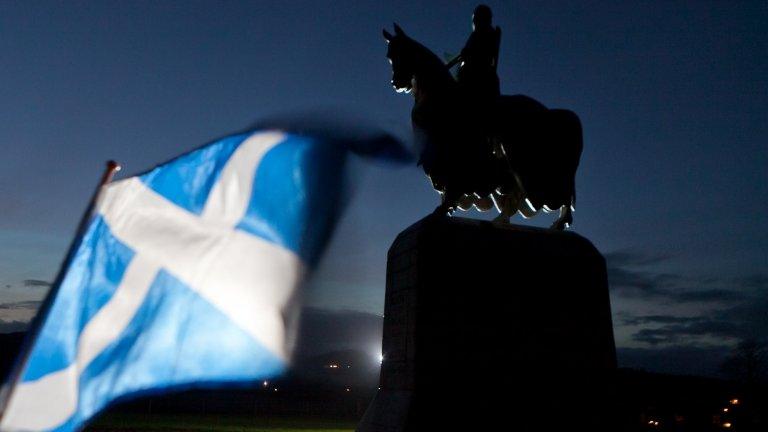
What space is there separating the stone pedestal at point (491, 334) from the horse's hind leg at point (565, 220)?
2.01ft

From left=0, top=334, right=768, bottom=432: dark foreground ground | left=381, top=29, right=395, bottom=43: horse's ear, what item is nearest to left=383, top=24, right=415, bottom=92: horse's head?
left=381, top=29, right=395, bottom=43: horse's ear

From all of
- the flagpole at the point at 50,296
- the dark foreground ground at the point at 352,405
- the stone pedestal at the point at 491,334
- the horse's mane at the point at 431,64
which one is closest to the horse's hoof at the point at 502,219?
the stone pedestal at the point at 491,334

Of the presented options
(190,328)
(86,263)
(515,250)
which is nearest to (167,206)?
(86,263)

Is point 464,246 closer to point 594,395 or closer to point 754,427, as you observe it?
point 594,395

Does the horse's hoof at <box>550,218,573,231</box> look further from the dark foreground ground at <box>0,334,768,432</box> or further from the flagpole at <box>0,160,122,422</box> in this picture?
the dark foreground ground at <box>0,334,768,432</box>

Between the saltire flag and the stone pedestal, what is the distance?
2.00 metres

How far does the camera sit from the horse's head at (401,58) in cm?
733

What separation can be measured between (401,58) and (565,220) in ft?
10.9

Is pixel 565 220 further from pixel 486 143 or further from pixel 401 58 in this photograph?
pixel 401 58

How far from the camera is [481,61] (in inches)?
295

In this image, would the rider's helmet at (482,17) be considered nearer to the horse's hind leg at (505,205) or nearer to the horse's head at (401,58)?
the horse's head at (401,58)

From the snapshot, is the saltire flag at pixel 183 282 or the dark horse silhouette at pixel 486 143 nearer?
the saltire flag at pixel 183 282

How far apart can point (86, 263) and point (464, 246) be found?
13.5 feet

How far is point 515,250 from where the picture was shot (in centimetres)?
695
